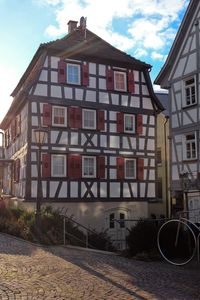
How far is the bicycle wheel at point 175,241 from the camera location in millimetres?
12242

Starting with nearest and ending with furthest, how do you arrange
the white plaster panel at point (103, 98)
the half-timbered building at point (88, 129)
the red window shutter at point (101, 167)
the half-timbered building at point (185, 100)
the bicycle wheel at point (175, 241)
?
the bicycle wheel at point (175, 241), the half-timbered building at point (185, 100), the half-timbered building at point (88, 129), the red window shutter at point (101, 167), the white plaster panel at point (103, 98)

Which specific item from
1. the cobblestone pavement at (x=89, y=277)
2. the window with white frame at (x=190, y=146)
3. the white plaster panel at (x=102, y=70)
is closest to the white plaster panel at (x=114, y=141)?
the white plaster panel at (x=102, y=70)

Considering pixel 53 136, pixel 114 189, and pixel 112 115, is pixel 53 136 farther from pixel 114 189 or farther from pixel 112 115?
pixel 114 189

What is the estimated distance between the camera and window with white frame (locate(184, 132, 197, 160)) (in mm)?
21895

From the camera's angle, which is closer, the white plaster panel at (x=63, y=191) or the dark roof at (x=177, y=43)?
the dark roof at (x=177, y=43)

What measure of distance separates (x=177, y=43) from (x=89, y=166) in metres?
9.08

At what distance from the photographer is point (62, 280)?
938 centimetres

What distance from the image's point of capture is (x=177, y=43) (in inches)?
916

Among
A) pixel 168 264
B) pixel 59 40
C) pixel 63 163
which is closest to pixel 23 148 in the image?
pixel 63 163

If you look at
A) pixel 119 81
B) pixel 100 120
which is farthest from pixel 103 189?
pixel 119 81

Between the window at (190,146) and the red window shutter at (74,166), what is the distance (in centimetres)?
755

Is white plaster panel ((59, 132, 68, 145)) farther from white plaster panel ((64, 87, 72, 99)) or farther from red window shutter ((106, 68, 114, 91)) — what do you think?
red window shutter ((106, 68, 114, 91))

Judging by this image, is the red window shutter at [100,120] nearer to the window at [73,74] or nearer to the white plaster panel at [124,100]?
the white plaster panel at [124,100]

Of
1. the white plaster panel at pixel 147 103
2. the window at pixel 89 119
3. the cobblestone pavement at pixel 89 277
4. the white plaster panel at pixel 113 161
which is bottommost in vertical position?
the cobblestone pavement at pixel 89 277
